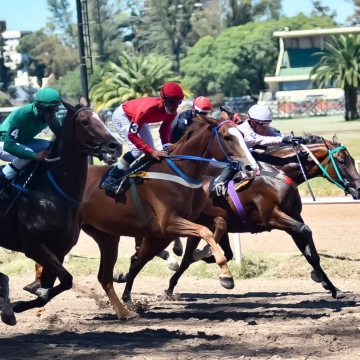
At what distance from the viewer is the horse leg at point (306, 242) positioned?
7730 millimetres

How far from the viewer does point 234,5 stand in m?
83.7

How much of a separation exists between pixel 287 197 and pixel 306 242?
1.62 feet

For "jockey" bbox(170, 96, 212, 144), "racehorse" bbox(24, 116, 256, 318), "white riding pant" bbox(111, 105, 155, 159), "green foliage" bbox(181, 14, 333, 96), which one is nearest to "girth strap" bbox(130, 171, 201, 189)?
"racehorse" bbox(24, 116, 256, 318)

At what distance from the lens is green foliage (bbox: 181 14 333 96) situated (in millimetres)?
66625

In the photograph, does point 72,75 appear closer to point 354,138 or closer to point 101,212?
point 354,138

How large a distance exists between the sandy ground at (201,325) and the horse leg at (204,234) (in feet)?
1.21

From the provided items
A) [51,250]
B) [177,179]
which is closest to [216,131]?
[177,179]

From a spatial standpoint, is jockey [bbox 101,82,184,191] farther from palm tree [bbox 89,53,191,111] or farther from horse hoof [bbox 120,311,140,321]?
palm tree [bbox 89,53,191,111]

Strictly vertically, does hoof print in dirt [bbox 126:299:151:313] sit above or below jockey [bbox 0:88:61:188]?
below

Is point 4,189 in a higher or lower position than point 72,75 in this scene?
higher

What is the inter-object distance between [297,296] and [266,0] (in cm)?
8068

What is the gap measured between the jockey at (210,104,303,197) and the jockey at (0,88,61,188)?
2.38 m

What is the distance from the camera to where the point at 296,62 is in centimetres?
6538

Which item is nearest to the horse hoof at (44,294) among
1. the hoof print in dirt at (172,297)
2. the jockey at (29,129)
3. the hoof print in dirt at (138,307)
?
the jockey at (29,129)
